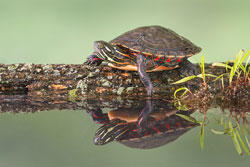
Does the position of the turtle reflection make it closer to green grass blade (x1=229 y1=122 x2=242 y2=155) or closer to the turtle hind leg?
green grass blade (x1=229 y1=122 x2=242 y2=155)

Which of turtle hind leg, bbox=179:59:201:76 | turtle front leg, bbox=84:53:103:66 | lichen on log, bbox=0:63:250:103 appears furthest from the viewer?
turtle front leg, bbox=84:53:103:66

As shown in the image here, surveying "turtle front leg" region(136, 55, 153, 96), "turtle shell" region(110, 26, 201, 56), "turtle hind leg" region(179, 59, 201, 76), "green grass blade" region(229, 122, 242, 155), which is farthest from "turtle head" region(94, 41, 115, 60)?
"green grass blade" region(229, 122, 242, 155)

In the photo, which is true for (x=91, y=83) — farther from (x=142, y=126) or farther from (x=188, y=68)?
(x=142, y=126)

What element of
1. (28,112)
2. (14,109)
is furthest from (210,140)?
(14,109)

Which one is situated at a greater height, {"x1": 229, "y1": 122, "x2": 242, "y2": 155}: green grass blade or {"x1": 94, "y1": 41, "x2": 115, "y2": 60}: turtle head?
{"x1": 94, "y1": 41, "x2": 115, "y2": 60}: turtle head


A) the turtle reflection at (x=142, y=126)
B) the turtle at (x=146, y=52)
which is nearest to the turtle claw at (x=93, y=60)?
the turtle at (x=146, y=52)

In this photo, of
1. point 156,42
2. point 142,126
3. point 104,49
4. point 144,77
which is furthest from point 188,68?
point 142,126
